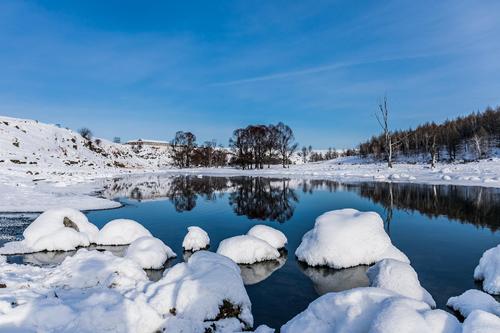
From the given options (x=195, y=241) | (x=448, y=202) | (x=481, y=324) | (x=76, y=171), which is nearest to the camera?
(x=481, y=324)

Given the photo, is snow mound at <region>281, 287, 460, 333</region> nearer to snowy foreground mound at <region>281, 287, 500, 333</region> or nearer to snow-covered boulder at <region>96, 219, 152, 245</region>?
snowy foreground mound at <region>281, 287, 500, 333</region>

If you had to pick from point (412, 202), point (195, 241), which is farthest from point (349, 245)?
point (412, 202)

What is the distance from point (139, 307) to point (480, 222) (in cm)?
1478

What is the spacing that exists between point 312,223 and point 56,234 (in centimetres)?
1007

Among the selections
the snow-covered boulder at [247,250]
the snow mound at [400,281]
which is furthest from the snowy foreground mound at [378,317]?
the snow-covered boulder at [247,250]

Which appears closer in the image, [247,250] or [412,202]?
[247,250]

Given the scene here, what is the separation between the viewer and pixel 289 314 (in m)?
6.84

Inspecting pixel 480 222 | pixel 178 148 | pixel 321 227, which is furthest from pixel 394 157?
pixel 321 227

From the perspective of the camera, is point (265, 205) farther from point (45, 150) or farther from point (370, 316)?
point (45, 150)

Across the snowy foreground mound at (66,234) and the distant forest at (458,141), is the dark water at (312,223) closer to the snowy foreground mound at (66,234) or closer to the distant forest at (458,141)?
the snowy foreground mound at (66,234)

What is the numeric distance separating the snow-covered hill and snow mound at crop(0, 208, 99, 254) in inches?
1462

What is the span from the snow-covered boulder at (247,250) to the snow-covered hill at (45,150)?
139ft

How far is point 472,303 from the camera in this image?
665cm

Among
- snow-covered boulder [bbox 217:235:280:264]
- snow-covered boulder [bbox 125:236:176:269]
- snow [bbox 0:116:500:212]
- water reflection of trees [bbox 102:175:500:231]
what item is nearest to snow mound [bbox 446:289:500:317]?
snow-covered boulder [bbox 217:235:280:264]
